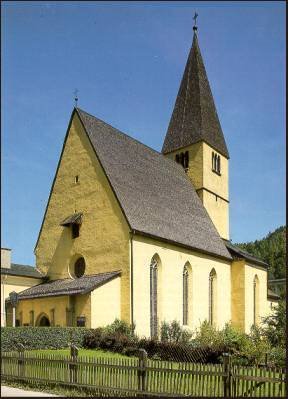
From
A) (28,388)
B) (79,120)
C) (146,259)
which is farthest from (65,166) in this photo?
(28,388)

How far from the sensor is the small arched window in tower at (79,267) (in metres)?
34.4

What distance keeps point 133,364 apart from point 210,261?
77.6 ft

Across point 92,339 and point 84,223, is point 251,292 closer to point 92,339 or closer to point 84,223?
point 84,223

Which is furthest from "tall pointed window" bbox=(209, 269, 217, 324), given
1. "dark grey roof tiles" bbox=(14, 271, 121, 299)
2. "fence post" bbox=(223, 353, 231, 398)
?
"fence post" bbox=(223, 353, 231, 398)

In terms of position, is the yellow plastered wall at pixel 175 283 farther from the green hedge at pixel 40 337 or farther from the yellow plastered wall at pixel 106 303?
the green hedge at pixel 40 337

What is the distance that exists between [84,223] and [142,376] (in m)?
19.8

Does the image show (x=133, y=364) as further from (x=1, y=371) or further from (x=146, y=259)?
(x=146, y=259)

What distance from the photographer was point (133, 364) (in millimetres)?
16844

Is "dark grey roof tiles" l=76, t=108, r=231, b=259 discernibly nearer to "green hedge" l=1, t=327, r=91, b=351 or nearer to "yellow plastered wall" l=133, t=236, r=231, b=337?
"yellow plastered wall" l=133, t=236, r=231, b=337

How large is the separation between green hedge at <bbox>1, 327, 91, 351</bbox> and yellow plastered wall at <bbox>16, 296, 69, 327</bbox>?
10.3 feet

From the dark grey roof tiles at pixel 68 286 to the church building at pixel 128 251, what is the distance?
0.33ft

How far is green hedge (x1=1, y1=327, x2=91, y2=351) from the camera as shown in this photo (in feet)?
81.6

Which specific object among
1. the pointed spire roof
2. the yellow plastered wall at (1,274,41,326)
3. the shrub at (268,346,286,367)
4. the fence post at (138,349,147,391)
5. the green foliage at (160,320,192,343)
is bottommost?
the green foliage at (160,320,192,343)

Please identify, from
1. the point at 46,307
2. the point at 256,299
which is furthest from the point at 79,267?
the point at 256,299
